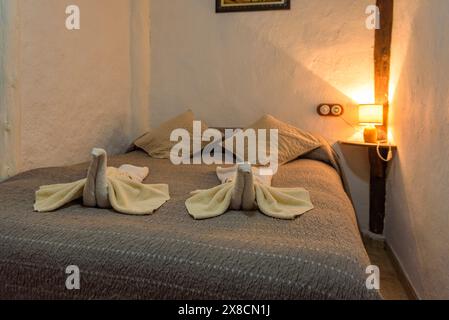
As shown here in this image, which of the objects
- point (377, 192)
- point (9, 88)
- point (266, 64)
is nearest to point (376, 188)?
point (377, 192)

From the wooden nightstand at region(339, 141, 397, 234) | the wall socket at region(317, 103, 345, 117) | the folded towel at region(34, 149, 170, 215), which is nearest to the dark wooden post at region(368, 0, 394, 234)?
the wooden nightstand at region(339, 141, 397, 234)

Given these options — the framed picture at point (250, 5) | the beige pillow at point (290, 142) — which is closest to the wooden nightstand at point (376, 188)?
the beige pillow at point (290, 142)

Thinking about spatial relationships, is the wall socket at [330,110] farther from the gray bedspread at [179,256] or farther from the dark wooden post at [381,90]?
the gray bedspread at [179,256]

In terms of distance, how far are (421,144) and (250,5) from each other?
173 centimetres

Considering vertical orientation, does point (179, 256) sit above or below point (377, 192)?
above

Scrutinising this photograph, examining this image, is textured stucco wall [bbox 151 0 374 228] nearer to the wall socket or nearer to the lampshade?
the wall socket

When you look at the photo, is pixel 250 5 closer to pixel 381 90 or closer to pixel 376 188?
pixel 381 90

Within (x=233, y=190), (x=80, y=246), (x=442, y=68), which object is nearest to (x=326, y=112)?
(x=442, y=68)

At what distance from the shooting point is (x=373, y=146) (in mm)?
2408

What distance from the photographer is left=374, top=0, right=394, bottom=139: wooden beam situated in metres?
2.50

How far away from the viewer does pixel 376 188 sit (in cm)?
260

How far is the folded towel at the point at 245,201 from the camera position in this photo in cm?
112
